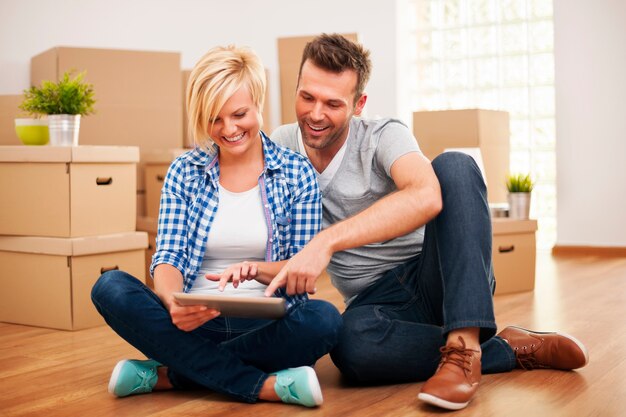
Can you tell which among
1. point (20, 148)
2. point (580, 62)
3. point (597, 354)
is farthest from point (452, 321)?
point (580, 62)

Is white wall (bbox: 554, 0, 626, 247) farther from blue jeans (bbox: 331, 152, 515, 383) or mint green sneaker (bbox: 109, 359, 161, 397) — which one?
mint green sneaker (bbox: 109, 359, 161, 397)

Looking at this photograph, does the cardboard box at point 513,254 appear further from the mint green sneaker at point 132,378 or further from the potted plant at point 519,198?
the mint green sneaker at point 132,378

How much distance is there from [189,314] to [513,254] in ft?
6.46

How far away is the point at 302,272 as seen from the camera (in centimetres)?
146

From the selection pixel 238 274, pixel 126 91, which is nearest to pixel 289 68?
pixel 126 91

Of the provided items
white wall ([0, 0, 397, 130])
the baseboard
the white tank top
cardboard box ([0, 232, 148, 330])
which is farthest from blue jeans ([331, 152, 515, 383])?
the baseboard

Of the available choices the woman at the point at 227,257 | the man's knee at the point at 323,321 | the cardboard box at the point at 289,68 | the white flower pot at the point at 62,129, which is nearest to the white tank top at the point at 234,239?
the woman at the point at 227,257

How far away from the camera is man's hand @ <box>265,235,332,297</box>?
1451 millimetres

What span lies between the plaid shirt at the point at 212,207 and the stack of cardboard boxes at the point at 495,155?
1.56 meters

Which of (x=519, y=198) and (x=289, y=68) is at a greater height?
(x=289, y=68)

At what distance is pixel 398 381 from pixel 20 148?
1520mm

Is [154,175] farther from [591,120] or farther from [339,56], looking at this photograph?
[591,120]

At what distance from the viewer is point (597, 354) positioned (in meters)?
1.99

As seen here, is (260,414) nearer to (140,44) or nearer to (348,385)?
(348,385)
